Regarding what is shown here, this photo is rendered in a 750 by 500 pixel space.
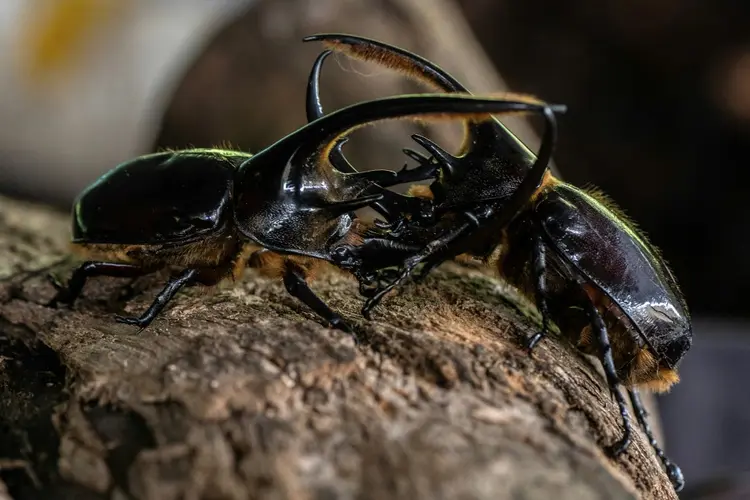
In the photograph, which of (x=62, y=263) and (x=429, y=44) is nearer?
(x=62, y=263)

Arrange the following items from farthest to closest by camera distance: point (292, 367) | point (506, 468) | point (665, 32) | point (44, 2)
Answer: point (44, 2), point (665, 32), point (292, 367), point (506, 468)

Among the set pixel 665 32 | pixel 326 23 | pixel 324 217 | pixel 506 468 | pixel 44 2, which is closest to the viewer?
pixel 506 468

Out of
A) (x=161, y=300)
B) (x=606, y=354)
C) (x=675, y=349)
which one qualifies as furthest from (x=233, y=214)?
(x=675, y=349)

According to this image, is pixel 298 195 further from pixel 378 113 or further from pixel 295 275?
pixel 378 113

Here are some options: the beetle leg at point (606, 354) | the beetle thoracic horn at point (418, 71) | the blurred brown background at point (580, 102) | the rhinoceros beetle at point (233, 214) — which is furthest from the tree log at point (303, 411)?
the blurred brown background at point (580, 102)

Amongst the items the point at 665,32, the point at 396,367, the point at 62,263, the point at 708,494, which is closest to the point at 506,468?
the point at 396,367

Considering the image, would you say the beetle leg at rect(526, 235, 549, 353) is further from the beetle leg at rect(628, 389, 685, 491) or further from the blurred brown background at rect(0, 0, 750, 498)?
the blurred brown background at rect(0, 0, 750, 498)

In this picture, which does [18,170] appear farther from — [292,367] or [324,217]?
[292,367]
